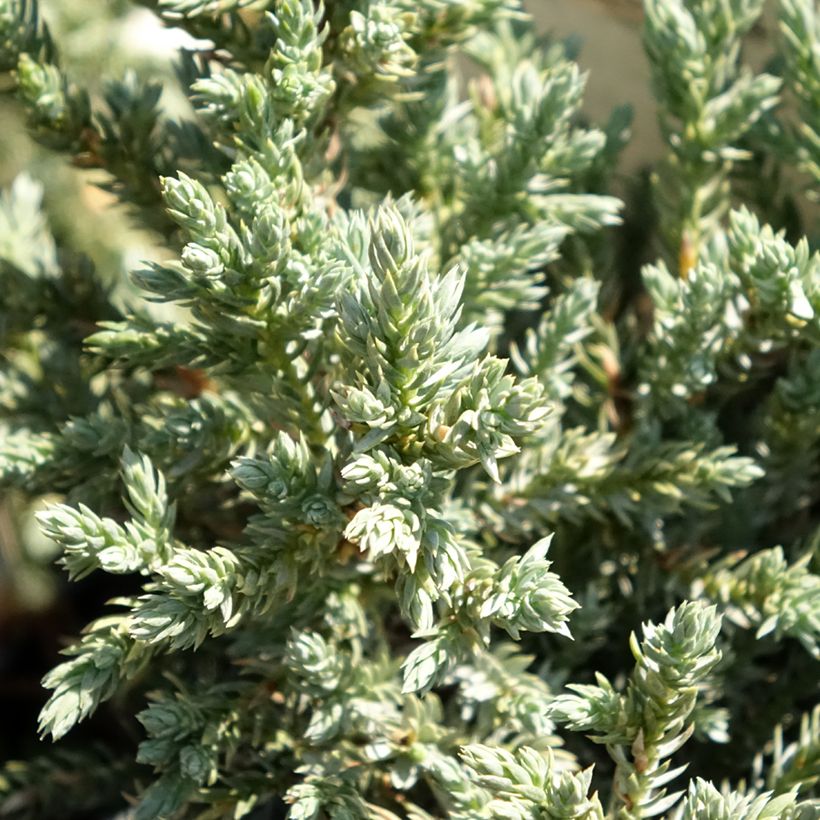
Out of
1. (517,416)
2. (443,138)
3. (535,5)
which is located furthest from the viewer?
(535,5)

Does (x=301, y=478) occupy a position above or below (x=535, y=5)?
below

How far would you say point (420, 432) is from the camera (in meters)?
0.52

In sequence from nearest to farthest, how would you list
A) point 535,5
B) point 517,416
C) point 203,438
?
point 517,416 → point 203,438 → point 535,5

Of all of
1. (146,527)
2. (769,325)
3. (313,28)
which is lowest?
(146,527)

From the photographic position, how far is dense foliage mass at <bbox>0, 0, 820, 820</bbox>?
0.52 meters

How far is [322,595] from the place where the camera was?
0.64m

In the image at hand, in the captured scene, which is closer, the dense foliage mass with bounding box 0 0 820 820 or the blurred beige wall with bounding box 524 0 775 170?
the dense foliage mass with bounding box 0 0 820 820

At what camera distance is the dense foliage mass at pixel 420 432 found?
52cm

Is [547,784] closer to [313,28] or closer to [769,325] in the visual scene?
[769,325]

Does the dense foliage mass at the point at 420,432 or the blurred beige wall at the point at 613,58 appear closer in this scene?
the dense foliage mass at the point at 420,432

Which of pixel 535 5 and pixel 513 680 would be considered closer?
pixel 513 680

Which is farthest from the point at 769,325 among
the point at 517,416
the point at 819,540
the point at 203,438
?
the point at 203,438

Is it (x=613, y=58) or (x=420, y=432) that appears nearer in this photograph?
(x=420, y=432)

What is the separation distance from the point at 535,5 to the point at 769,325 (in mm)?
566
